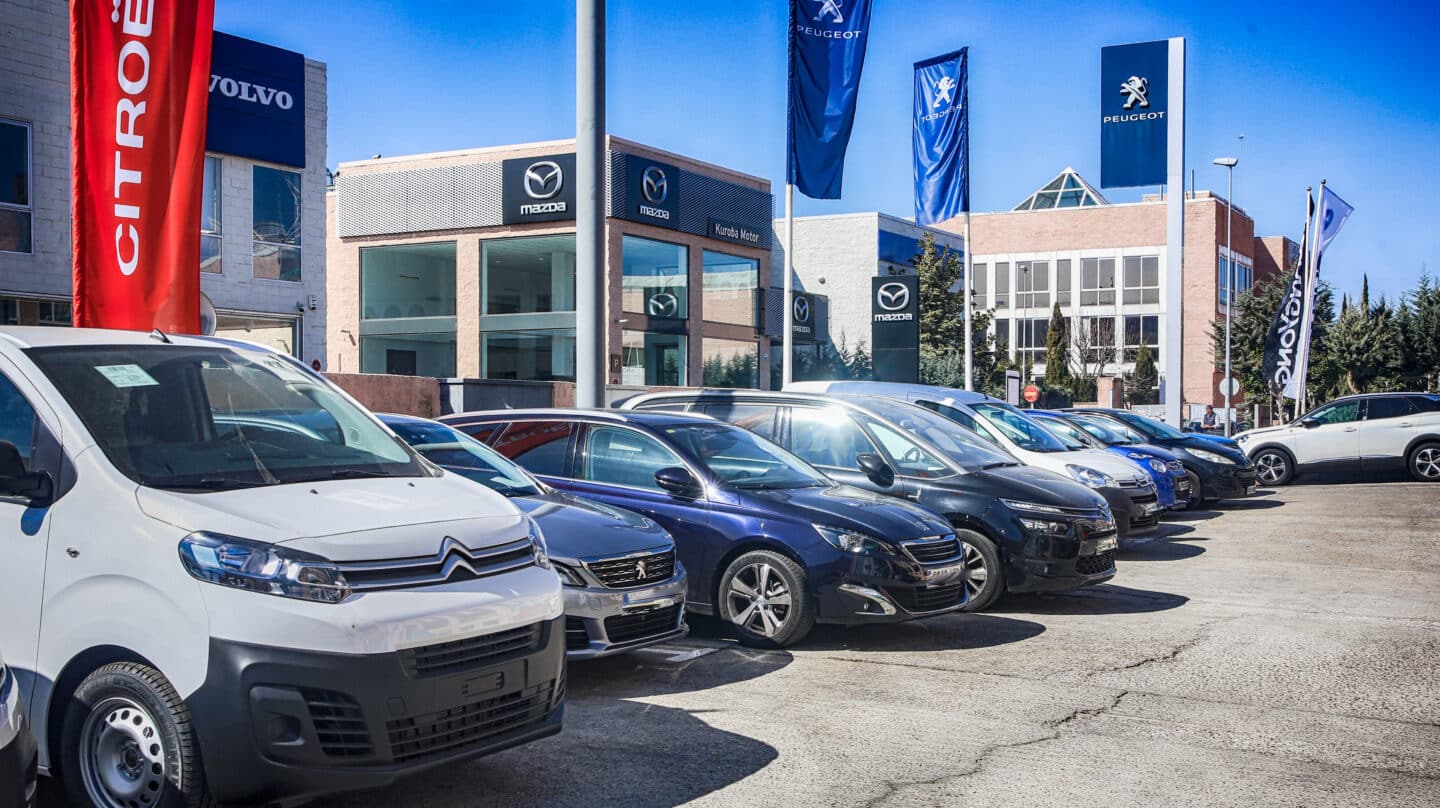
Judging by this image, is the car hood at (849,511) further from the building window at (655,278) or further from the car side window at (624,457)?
the building window at (655,278)

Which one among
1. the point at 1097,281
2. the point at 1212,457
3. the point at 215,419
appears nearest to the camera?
the point at 215,419

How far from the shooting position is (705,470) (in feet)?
27.9

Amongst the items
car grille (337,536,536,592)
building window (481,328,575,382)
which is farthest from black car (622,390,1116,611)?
building window (481,328,575,382)

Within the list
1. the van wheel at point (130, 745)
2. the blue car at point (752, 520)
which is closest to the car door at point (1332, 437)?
the blue car at point (752, 520)

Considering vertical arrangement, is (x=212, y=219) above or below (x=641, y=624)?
above

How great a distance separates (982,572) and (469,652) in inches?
236

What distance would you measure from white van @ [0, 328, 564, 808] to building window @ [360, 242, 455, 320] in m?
34.0

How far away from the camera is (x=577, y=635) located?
6.66 metres

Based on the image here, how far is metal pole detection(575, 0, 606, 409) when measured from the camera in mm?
11328

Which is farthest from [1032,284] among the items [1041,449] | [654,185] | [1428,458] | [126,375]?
[126,375]

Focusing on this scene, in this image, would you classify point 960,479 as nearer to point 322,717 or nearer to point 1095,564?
point 1095,564

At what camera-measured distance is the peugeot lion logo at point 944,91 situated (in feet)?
77.2

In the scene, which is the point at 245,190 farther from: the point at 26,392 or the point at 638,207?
the point at 26,392

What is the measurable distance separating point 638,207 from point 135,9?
26.5 meters
